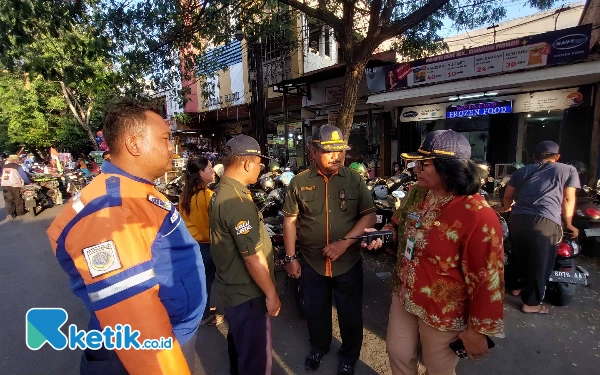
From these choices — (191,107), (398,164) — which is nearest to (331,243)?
(398,164)

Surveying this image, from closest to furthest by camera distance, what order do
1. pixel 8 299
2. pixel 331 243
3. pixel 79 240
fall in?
pixel 79 240, pixel 331 243, pixel 8 299

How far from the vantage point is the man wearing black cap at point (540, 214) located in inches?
124

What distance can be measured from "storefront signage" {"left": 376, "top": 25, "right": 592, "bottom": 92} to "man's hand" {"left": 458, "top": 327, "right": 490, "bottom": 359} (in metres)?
7.91

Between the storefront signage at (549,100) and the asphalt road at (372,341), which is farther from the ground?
the storefront signage at (549,100)

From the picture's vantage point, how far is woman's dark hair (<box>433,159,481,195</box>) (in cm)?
158

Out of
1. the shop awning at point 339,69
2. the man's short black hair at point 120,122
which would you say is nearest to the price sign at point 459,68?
the shop awning at point 339,69

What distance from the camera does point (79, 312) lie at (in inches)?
143

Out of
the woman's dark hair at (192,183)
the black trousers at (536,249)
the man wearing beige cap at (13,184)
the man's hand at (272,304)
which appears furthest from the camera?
the man wearing beige cap at (13,184)

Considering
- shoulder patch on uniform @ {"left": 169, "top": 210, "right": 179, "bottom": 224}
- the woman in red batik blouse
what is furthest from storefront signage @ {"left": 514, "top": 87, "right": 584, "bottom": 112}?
shoulder patch on uniform @ {"left": 169, "top": 210, "right": 179, "bottom": 224}

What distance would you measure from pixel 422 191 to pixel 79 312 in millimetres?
4100

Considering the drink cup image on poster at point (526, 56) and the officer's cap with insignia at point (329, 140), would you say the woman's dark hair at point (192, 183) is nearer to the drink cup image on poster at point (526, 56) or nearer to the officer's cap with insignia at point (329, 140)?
the officer's cap with insignia at point (329, 140)

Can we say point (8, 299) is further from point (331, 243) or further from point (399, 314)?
point (399, 314)

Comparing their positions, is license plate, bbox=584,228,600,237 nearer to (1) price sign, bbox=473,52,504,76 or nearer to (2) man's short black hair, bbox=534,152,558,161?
(2) man's short black hair, bbox=534,152,558,161

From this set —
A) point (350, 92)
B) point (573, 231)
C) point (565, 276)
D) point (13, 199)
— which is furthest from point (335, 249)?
point (13, 199)
